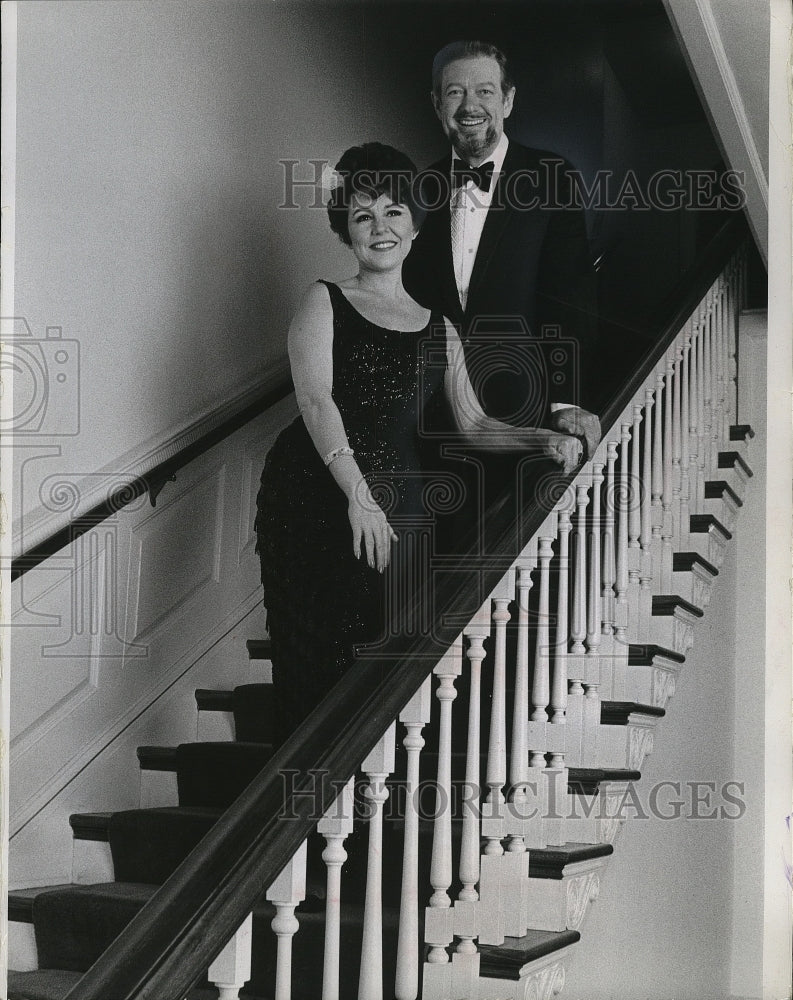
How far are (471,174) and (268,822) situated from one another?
1837mm

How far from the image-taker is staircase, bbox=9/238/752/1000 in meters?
1.86

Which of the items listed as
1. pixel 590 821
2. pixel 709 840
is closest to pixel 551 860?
pixel 590 821

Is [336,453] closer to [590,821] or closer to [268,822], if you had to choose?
[590,821]

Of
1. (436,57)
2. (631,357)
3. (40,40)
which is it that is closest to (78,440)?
(40,40)

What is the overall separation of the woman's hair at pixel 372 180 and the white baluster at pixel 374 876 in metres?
1.49

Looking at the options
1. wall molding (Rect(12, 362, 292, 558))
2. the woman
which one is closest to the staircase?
the woman

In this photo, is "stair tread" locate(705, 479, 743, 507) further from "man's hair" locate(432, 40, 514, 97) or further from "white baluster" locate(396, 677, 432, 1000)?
"white baluster" locate(396, 677, 432, 1000)

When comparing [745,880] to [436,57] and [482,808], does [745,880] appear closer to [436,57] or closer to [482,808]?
[482,808]

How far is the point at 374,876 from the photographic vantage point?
1.80 metres

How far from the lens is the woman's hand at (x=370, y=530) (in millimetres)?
2662

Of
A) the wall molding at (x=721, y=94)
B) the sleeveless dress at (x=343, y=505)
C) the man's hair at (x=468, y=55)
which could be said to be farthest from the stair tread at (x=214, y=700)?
the wall molding at (x=721, y=94)

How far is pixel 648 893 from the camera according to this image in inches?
116

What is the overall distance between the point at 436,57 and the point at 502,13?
274 millimetres

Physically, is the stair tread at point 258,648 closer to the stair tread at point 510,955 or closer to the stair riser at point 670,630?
the stair riser at point 670,630
